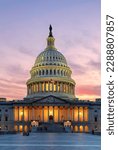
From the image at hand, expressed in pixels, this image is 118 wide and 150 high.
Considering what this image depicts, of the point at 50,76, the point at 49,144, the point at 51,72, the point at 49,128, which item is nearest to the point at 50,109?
the point at 49,128

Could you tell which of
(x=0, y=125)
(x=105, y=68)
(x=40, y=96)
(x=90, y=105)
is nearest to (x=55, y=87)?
(x=40, y=96)

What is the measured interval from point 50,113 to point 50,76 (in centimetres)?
2422

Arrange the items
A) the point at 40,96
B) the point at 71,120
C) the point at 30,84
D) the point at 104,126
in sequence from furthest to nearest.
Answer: the point at 30,84, the point at 40,96, the point at 71,120, the point at 104,126

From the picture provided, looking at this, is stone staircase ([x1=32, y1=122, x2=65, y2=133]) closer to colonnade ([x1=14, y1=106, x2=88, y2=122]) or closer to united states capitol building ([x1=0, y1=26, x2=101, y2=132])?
united states capitol building ([x1=0, y1=26, x2=101, y2=132])

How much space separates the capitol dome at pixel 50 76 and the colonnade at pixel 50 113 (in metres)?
10.5

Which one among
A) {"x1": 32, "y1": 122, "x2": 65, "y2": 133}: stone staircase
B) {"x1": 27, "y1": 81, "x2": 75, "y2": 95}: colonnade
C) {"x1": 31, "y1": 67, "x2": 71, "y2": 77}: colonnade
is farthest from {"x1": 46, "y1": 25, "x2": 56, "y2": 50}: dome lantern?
{"x1": 32, "y1": 122, "x2": 65, "y2": 133}: stone staircase

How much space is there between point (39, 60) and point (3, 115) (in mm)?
35269

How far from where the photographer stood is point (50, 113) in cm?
14500

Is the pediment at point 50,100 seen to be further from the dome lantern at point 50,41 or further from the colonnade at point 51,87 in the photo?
the dome lantern at point 50,41

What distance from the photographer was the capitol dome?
161m

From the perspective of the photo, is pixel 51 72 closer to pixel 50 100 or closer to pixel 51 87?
pixel 51 87

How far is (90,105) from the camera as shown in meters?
151

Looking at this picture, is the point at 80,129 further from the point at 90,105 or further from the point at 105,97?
the point at 105,97

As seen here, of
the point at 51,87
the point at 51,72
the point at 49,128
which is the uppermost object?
the point at 51,72
